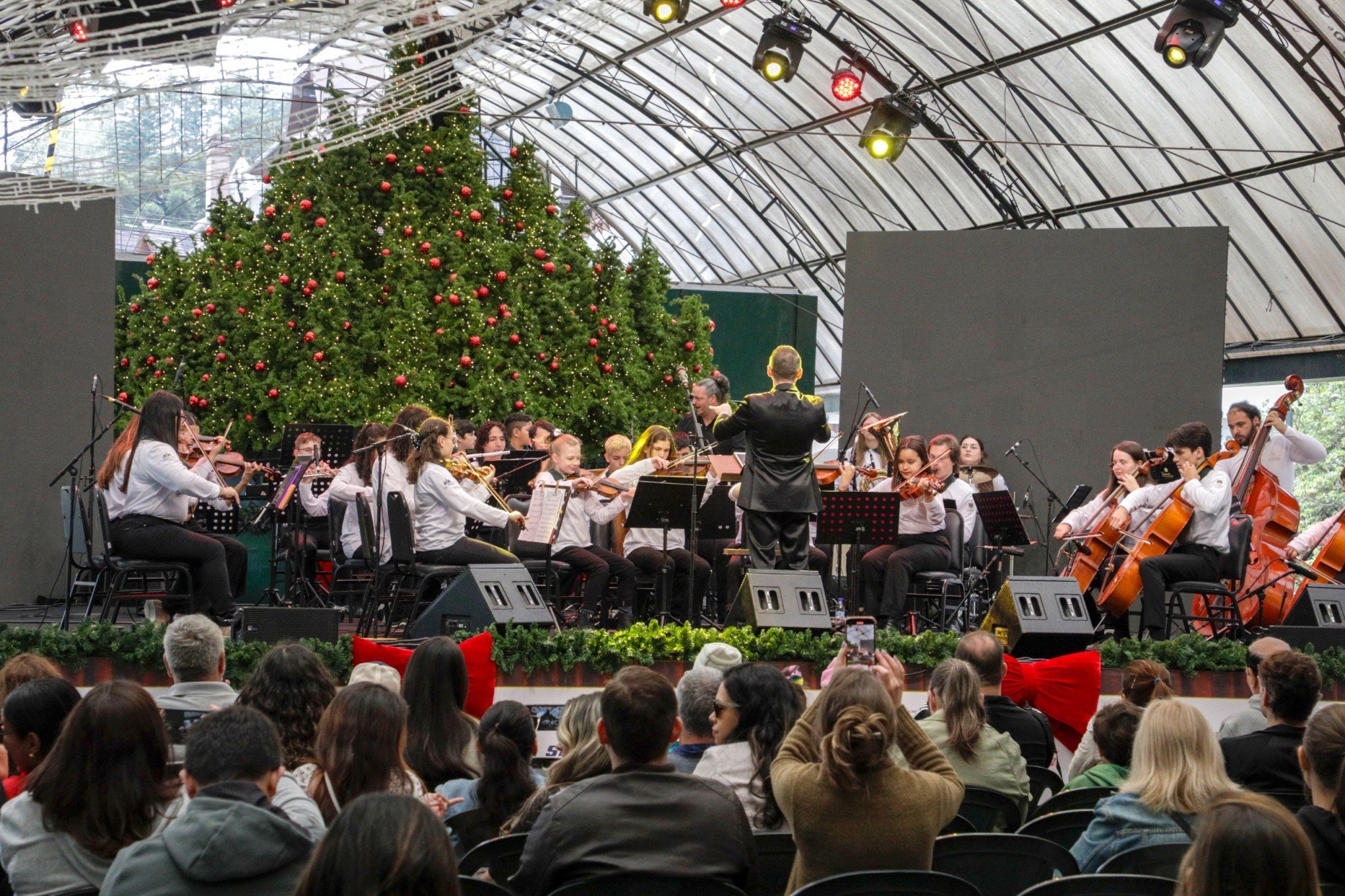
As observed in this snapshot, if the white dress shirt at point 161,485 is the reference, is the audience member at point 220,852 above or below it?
below

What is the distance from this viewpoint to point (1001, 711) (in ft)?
16.5

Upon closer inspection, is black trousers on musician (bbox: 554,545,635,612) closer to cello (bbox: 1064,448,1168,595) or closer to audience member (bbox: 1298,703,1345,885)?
cello (bbox: 1064,448,1168,595)

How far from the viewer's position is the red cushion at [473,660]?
559cm

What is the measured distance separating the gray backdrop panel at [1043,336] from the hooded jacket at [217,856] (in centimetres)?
1102

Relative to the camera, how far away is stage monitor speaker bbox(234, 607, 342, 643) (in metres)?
6.91

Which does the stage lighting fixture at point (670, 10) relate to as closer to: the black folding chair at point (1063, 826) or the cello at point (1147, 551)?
the cello at point (1147, 551)

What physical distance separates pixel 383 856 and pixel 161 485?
20.0 ft

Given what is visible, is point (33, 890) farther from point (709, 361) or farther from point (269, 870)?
point (709, 361)

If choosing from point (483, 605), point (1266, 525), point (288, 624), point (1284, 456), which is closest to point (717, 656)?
point (483, 605)

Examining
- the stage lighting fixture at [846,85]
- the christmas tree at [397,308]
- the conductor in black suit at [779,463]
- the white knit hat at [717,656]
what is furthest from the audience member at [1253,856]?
the stage lighting fixture at [846,85]

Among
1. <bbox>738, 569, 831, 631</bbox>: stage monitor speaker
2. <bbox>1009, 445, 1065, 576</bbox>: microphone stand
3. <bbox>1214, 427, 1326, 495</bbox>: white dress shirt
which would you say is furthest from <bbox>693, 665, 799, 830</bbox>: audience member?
<bbox>1009, 445, 1065, 576</bbox>: microphone stand

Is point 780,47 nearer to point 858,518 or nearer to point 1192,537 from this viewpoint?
point 1192,537

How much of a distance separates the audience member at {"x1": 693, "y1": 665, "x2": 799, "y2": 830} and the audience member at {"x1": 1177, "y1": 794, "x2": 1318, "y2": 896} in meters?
1.60

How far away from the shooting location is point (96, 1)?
3332 millimetres
